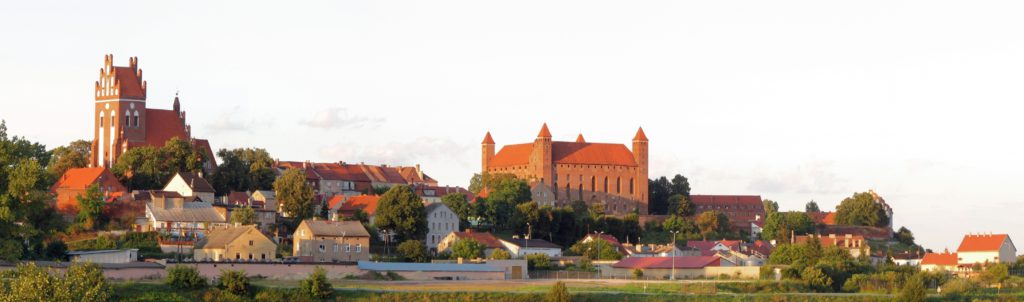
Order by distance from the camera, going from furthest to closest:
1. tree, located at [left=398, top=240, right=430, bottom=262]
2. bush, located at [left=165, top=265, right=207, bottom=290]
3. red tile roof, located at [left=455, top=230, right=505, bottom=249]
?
red tile roof, located at [left=455, top=230, right=505, bottom=249] → tree, located at [left=398, top=240, right=430, bottom=262] → bush, located at [left=165, top=265, right=207, bottom=290]

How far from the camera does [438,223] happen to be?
109m

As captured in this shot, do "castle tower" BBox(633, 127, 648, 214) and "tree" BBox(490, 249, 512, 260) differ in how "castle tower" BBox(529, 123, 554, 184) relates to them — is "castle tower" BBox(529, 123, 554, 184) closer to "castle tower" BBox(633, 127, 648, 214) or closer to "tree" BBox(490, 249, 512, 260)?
"castle tower" BBox(633, 127, 648, 214)

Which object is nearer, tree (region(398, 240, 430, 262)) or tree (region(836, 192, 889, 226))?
tree (region(398, 240, 430, 262))

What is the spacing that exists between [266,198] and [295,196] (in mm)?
4440

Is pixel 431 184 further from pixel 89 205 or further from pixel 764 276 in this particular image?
pixel 764 276

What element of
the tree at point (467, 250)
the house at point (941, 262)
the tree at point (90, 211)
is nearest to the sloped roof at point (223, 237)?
the tree at point (90, 211)

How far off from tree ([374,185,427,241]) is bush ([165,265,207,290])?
33.2 m

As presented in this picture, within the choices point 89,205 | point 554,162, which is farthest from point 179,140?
point 554,162

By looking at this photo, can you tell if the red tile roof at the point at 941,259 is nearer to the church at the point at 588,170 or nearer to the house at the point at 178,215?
the church at the point at 588,170

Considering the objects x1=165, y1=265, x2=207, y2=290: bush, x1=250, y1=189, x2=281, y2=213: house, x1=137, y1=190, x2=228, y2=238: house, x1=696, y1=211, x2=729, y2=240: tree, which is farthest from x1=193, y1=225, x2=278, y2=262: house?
x1=696, y1=211, x2=729, y2=240: tree

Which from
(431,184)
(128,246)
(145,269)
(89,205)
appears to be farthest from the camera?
(431,184)

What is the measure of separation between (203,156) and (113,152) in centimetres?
701

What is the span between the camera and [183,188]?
10694 centimetres

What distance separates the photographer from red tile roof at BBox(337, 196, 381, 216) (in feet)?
354
